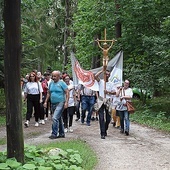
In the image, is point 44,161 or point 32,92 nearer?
point 44,161

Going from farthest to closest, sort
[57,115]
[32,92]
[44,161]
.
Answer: [32,92]
[57,115]
[44,161]

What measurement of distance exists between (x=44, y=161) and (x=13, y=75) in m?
1.63

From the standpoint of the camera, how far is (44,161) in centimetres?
604

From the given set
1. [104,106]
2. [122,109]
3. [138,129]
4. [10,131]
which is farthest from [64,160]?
[138,129]

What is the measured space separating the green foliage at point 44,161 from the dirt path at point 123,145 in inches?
23.0

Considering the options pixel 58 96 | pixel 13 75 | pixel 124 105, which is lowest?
pixel 124 105

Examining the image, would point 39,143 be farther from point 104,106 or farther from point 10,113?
point 10,113

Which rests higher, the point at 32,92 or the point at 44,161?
the point at 32,92

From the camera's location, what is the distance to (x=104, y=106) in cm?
953

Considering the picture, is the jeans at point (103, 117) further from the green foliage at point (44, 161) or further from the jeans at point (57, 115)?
→ the green foliage at point (44, 161)

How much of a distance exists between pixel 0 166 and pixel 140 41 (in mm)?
13844

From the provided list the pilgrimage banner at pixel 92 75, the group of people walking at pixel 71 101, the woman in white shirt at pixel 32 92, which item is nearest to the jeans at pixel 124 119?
the group of people walking at pixel 71 101

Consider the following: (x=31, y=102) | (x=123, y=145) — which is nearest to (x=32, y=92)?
(x=31, y=102)

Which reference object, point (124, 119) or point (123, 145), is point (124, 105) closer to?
point (124, 119)
